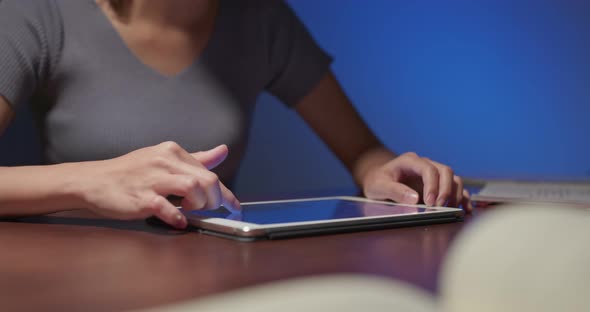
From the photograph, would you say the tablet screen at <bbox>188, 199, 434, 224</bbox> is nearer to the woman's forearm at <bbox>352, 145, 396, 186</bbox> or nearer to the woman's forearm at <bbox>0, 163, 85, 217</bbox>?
the woman's forearm at <bbox>0, 163, 85, 217</bbox>

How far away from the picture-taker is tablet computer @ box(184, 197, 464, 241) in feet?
1.92

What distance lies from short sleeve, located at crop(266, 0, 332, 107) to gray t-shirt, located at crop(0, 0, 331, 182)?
0.41 feet

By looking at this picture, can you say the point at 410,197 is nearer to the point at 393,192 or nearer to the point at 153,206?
the point at 393,192

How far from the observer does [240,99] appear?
1308mm

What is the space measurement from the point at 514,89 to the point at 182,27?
0.93 metres

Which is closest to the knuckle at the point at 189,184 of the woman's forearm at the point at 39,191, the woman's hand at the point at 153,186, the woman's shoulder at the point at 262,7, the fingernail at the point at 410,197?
the woman's hand at the point at 153,186

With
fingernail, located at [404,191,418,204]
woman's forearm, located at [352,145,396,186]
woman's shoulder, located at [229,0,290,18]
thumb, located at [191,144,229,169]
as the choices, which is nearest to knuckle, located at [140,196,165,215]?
thumb, located at [191,144,229,169]

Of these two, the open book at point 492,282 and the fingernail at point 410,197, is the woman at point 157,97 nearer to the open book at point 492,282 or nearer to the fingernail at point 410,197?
the fingernail at point 410,197

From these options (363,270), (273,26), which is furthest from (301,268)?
(273,26)

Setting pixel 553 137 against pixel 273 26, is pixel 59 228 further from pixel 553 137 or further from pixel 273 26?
pixel 553 137

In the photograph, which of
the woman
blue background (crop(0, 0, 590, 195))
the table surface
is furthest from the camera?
blue background (crop(0, 0, 590, 195))

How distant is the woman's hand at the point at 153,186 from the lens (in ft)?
2.11

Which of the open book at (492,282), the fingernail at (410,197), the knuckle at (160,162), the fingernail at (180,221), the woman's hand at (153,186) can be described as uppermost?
the fingernail at (410,197)

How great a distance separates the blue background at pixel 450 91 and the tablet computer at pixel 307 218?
0.78m
